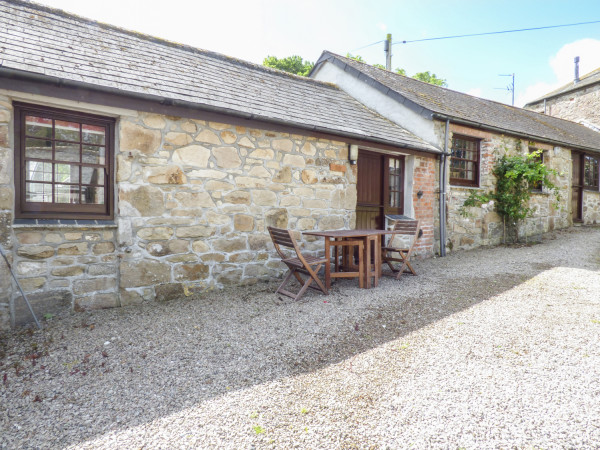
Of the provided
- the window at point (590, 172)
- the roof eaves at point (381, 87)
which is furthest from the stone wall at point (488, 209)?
the window at point (590, 172)

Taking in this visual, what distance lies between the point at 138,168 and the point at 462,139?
24.5ft

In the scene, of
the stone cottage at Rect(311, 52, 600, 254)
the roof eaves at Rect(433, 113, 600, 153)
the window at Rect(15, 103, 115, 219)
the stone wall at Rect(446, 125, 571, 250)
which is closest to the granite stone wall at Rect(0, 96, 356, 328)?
the window at Rect(15, 103, 115, 219)

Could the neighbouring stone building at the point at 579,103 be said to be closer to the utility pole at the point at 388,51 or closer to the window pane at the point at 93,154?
the utility pole at the point at 388,51

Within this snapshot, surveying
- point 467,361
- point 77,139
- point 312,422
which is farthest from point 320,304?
point 77,139

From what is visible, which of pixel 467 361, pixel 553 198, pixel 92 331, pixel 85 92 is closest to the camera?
pixel 467 361

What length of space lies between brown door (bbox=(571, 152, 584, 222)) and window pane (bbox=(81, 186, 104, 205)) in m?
13.5

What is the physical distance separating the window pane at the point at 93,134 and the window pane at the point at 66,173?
36 cm

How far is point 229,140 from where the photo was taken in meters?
4.83

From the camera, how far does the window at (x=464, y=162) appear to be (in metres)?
8.27

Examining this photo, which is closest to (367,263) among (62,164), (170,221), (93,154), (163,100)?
(170,221)

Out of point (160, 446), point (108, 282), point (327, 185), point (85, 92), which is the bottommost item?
point (160, 446)

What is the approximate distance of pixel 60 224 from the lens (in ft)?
12.4

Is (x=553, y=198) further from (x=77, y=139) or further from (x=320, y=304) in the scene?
(x=77, y=139)

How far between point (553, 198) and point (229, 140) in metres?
10.2
